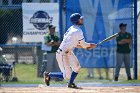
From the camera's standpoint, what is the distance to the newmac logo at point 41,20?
15695 millimetres

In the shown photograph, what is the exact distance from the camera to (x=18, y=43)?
16.0 metres

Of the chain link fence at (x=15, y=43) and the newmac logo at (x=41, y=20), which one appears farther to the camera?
the newmac logo at (x=41, y=20)

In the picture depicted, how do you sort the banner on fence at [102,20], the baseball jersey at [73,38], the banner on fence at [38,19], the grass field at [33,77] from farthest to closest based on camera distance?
the banner on fence at [38,19]
the banner on fence at [102,20]
the grass field at [33,77]
the baseball jersey at [73,38]

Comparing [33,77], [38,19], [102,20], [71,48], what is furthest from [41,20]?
[71,48]

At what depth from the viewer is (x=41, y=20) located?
51.7 ft

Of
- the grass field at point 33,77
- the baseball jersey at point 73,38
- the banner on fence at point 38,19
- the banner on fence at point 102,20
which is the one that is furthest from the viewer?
the banner on fence at point 38,19

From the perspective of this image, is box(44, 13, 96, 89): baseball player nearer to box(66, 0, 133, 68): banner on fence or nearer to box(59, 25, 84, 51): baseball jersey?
box(59, 25, 84, 51): baseball jersey

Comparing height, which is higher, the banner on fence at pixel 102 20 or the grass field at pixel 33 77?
the banner on fence at pixel 102 20

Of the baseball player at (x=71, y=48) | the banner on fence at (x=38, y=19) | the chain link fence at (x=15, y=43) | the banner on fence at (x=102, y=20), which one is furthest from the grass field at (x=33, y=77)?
the baseball player at (x=71, y=48)

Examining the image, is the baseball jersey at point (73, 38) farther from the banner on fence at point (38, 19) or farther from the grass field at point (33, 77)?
the banner on fence at point (38, 19)

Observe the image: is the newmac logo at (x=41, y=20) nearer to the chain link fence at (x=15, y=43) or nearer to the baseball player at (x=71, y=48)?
the chain link fence at (x=15, y=43)

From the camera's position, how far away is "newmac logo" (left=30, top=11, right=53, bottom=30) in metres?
15.7

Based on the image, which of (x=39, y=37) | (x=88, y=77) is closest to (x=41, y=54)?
(x=39, y=37)

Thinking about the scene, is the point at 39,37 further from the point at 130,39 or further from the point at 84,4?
the point at 130,39
